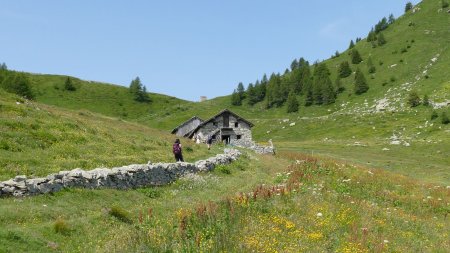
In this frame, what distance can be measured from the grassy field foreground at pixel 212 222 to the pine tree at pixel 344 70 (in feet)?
464

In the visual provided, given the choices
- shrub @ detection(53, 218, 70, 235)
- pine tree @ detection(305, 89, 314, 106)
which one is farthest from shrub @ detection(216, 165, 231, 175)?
pine tree @ detection(305, 89, 314, 106)

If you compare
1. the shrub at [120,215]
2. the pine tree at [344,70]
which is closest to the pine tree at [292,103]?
the pine tree at [344,70]

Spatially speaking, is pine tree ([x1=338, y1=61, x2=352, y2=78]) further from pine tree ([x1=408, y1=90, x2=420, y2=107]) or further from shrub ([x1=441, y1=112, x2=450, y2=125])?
shrub ([x1=441, y1=112, x2=450, y2=125])

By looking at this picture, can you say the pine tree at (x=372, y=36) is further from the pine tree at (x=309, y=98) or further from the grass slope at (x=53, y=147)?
the grass slope at (x=53, y=147)

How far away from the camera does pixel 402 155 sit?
67.4 metres

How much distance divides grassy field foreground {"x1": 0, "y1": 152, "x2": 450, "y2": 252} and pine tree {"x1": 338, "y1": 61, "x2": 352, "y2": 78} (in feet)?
464

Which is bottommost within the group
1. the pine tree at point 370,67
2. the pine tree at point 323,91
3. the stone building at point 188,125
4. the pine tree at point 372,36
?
the stone building at point 188,125

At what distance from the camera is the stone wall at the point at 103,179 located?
57.2 ft

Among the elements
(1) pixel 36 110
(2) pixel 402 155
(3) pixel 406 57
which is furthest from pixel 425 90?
(1) pixel 36 110

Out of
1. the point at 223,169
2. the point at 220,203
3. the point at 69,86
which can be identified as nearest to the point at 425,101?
the point at 223,169

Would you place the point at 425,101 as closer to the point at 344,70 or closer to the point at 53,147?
the point at 344,70

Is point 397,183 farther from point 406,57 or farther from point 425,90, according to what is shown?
point 406,57

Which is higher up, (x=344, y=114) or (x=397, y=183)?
(x=344, y=114)

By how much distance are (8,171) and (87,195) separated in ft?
19.0
